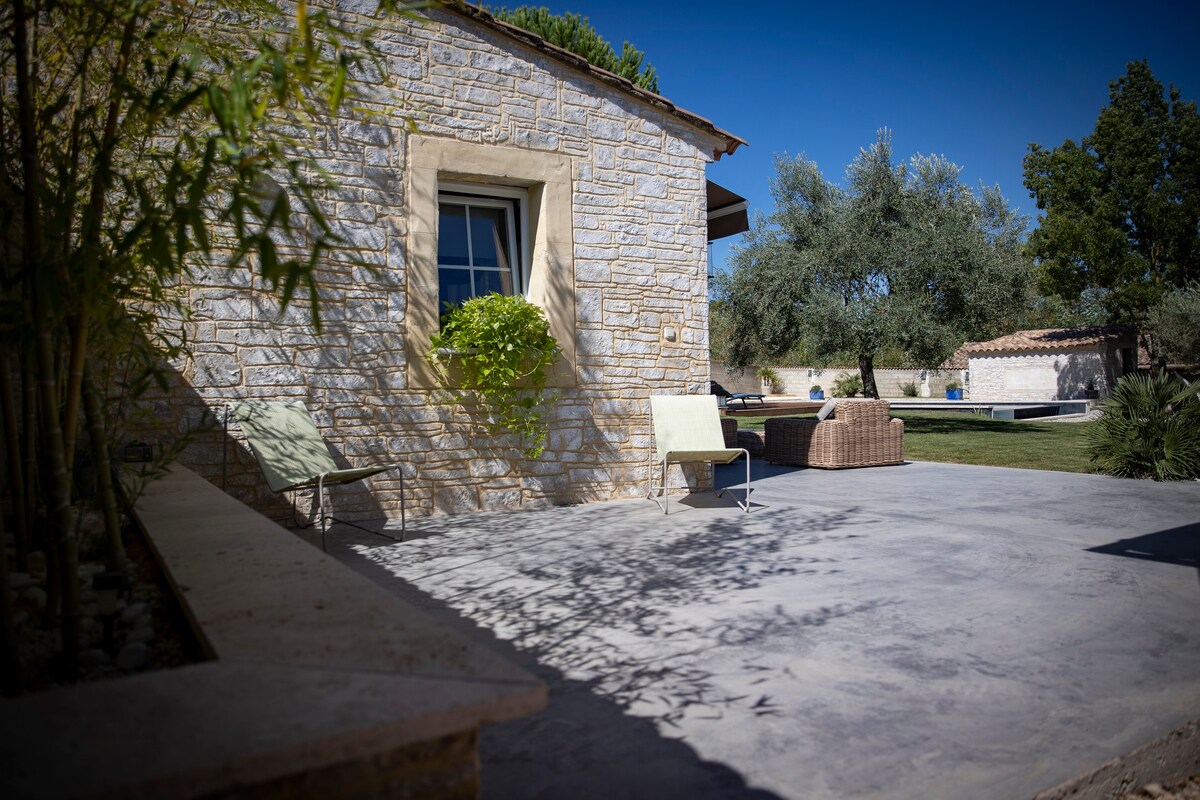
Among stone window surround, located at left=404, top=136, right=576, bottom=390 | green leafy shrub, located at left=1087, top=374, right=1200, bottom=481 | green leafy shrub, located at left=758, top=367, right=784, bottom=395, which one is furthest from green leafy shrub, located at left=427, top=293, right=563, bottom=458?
green leafy shrub, located at left=758, top=367, right=784, bottom=395

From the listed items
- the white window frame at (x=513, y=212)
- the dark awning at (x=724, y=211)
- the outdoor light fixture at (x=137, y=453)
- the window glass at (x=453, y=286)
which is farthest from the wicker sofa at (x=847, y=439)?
the outdoor light fixture at (x=137, y=453)

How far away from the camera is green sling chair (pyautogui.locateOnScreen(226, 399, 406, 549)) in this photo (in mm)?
4703

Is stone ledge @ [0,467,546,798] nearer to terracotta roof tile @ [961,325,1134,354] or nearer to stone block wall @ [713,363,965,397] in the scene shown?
terracotta roof tile @ [961,325,1134,354]

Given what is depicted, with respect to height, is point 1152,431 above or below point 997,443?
above

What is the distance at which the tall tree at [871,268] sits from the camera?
46.1 feet

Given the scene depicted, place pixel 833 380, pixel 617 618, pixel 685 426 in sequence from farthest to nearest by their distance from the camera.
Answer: pixel 833 380, pixel 685 426, pixel 617 618

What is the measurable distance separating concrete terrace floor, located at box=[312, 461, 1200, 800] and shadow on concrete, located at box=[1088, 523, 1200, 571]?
24 millimetres

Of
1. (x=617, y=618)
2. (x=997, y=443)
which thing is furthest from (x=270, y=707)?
(x=997, y=443)

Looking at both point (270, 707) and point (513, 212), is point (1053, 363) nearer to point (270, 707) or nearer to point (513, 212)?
point (513, 212)

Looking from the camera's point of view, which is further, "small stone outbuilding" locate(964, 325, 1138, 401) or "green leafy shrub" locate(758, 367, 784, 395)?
"green leafy shrub" locate(758, 367, 784, 395)

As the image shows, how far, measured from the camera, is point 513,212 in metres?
6.48

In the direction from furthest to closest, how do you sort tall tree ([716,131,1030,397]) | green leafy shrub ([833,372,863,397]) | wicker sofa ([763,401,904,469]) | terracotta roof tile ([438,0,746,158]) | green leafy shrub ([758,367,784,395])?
1. green leafy shrub ([758,367,784,395])
2. green leafy shrub ([833,372,863,397])
3. tall tree ([716,131,1030,397])
4. wicker sofa ([763,401,904,469])
5. terracotta roof tile ([438,0,746,158])

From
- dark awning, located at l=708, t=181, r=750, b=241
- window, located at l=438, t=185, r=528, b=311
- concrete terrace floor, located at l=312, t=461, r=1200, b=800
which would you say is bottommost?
concrete terrace floor, located at l=312, t=461, r=1200, b=800

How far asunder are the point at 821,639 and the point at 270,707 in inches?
93.3
